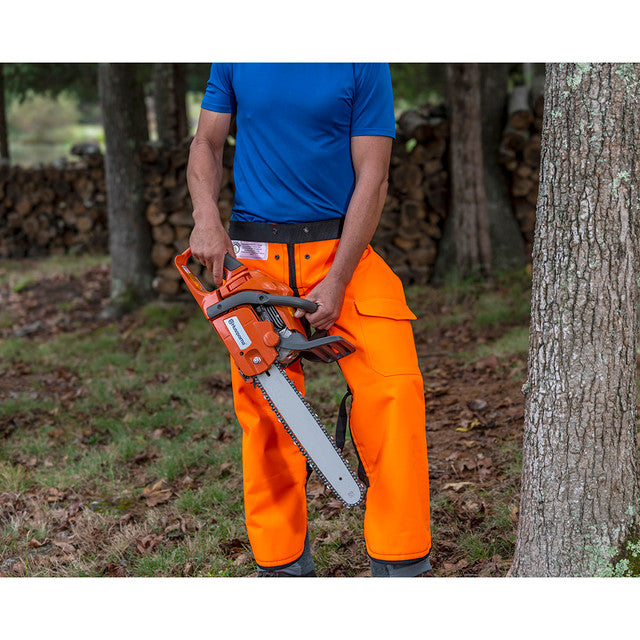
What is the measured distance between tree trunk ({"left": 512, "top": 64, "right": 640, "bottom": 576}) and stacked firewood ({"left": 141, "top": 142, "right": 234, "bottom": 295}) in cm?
545

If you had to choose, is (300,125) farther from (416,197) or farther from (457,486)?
(416,197)

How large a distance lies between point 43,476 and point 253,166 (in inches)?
91.5

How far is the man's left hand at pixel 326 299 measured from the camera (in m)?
2.24

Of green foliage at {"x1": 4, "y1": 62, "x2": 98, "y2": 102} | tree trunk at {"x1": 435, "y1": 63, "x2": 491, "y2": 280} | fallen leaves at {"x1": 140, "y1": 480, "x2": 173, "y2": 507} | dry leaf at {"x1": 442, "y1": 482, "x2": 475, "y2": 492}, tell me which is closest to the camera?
dry leaf at {"x1": 442, "y1": 482, "x2": 475, "y2": 492}

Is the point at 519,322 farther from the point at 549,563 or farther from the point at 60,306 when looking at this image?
the point at 60,306

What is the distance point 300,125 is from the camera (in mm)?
2266

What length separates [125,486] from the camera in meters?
3.64

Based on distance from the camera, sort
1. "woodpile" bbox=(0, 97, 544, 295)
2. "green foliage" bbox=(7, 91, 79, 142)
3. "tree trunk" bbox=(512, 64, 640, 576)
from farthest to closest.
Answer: "green foliage" bbox=(7, 91, 79, 142)
"woodpile" bbox=(0, 97, 544, 295)
"tree trunk" bbox=(512, 64, 640, 576)

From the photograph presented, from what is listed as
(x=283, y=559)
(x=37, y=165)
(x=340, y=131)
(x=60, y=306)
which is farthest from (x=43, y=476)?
(x=37, y=165)

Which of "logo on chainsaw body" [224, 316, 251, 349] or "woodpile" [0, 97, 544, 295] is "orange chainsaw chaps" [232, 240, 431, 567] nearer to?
"logo on chainsaw body" [224, 316, 251, 349]

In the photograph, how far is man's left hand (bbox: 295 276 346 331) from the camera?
7.34 ft

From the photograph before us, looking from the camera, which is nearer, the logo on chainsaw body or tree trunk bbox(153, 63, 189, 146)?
the logo on chainsaw body

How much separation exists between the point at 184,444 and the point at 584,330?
2.64m

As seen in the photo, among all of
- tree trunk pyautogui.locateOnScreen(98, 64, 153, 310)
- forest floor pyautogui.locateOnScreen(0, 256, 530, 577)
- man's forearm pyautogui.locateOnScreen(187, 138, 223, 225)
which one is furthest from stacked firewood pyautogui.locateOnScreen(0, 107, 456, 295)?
man's forearm pyautogui.locateOnScreen(187, 138, 223, 225)
